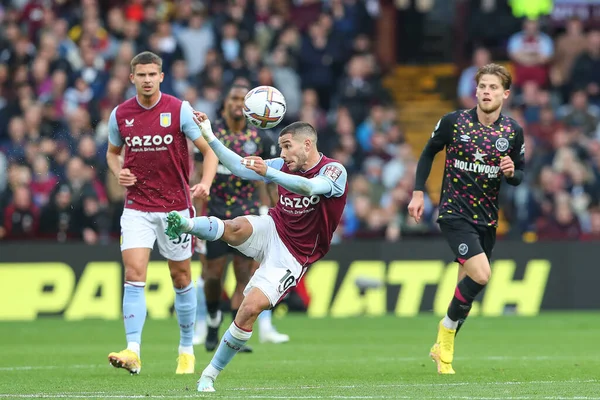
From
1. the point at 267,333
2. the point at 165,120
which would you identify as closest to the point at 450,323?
the point at 165,120

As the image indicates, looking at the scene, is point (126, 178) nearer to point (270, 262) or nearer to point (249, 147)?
point (270, 262)

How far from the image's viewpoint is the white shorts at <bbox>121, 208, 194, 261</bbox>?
11.4m

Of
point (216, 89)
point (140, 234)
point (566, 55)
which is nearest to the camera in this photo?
point (140, 234)

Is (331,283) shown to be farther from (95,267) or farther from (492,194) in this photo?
(492,194)

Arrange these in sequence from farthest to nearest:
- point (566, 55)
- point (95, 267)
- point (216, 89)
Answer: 1. point (566, 55)
2. point (216, 89)
3. point (95, 267)

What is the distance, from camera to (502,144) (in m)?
11.7

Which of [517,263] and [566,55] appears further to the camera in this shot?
[566,55]

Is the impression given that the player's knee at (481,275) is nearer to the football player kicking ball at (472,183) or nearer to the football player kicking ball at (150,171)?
the football player kicking ball at (472,183)

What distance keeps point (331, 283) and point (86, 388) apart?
1041 centimetres

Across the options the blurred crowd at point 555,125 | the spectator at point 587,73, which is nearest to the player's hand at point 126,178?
the blurred crowd at point 555,125

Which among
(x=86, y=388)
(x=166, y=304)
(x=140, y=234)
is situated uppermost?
(x=140, y=234)

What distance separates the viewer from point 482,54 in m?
24.8

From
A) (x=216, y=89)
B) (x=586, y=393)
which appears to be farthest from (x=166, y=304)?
(x=586, y=393)

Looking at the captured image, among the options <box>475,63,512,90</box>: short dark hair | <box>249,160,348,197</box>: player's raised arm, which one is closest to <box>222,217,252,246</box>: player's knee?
<box>249,160,348,197</box>: player's raised arm
